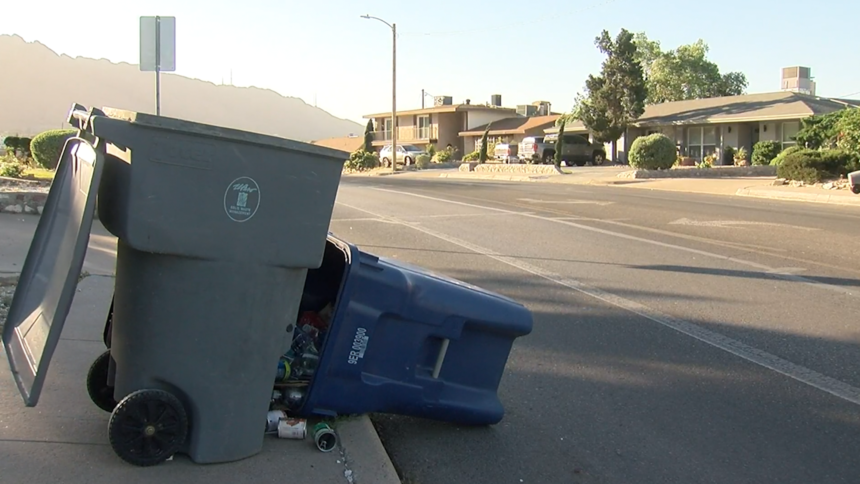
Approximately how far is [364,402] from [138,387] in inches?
42.9

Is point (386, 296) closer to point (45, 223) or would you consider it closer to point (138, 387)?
point (138, 387)

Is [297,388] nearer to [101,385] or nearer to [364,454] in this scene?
[364,454]

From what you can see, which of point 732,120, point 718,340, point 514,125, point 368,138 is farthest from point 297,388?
point 368,138

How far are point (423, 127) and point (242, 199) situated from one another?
6287 cm

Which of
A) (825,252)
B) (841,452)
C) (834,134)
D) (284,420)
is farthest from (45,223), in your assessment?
(834,134)

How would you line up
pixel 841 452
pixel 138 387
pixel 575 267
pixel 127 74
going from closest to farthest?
pixel 138 387
pixel 841 452
pixel 575 267
pixel 127 74

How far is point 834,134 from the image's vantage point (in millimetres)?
29547

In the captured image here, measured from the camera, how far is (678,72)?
6900 cm

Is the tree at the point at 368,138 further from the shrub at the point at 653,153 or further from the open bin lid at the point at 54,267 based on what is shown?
the open bin lid at the point at 54,267

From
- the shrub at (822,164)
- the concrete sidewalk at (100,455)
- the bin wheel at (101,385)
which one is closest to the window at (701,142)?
the shrub at (822,164)

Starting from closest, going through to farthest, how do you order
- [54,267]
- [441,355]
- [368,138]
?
1. [54,267]
2. [441,355]
3. [368,138]

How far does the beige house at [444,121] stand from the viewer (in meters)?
63.0

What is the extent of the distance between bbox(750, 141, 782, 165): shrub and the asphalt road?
24131 mm

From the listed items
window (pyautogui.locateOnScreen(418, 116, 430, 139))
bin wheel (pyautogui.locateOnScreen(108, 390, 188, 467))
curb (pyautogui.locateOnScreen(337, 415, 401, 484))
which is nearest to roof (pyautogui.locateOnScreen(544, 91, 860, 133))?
window (pyautogui.locateOnScreen(418, 116, 430, 139))
